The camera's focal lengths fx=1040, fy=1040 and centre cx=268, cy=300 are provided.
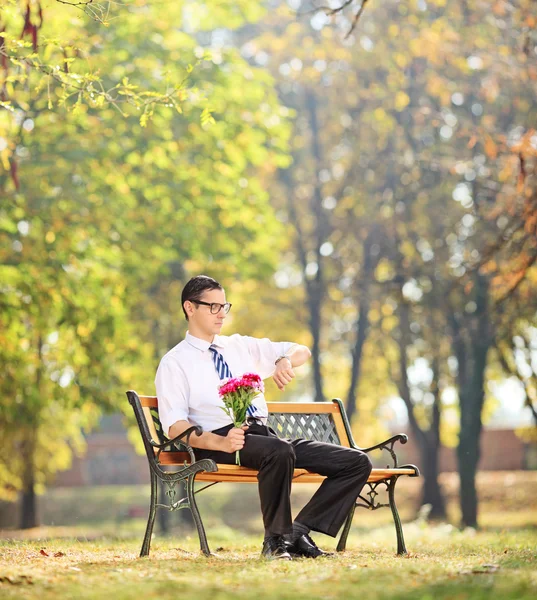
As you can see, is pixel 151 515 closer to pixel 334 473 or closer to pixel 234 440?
pixel 234 440

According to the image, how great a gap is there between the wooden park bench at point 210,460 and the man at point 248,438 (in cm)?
12

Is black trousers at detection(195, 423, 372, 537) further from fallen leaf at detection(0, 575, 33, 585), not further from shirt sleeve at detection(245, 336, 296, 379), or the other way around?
fallen leaf at detection(0, 575, 33, 585)

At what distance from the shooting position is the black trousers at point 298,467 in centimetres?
643

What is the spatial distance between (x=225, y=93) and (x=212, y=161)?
1.14 m

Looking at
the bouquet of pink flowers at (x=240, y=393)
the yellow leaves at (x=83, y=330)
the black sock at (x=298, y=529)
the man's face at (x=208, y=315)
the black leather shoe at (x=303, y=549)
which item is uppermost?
the yellow leaves at (x=83, y=330)

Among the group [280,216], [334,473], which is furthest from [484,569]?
[280,216]

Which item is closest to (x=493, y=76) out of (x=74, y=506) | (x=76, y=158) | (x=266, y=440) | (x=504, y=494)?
(x=76, y=158)

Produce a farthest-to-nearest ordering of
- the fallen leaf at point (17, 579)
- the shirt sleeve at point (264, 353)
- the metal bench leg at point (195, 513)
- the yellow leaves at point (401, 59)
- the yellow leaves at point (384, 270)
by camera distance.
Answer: the yellow leaves at point (384, 270)
the yellow leaves at point (401, 59)
the shirt sleeve at point (264, 353)
the metal bench leg at point (195, 513)
the fallen leaf at point (17, 579)

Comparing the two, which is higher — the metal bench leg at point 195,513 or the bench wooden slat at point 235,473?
the bench wooden slat at point 235,473

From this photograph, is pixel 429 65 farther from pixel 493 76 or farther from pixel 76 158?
pixel 76 158

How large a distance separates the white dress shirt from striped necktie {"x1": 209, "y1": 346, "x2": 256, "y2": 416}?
0.08 ft

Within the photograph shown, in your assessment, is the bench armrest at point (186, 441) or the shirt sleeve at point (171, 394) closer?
the bench armrest at point (186, 441)

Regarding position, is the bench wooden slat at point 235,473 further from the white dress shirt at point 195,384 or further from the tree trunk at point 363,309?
the tree trunk at point 363,309

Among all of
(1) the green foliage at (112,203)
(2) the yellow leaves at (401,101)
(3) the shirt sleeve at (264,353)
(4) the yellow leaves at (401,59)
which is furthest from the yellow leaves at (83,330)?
(4) the yellow leaves at (401,59)
